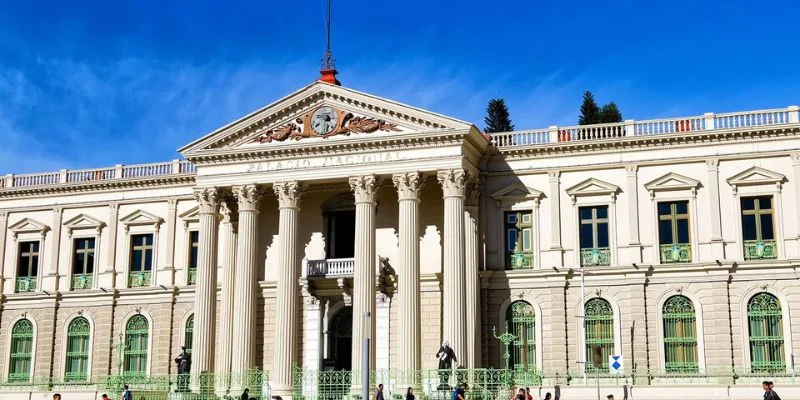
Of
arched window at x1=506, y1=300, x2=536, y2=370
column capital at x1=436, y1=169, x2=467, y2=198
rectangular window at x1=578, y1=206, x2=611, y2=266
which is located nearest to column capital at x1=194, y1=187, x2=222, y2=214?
column capital at x1=436, y1=169, x2=467, y2=198

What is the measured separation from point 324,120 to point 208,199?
5907 millimetres

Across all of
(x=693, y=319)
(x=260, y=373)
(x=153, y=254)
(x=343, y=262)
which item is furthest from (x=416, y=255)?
(x=153, y=254)

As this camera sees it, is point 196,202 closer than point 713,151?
No

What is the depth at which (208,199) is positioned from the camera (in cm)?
4253

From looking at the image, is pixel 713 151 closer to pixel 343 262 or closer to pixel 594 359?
pixel 594 359

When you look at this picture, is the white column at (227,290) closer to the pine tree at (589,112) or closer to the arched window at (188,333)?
the arched window at (188,333)

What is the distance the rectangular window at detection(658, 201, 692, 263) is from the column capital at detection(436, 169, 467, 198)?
7.73m

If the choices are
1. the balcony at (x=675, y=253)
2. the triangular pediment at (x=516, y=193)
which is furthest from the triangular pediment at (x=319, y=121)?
the balcony at (x=675, y=253)

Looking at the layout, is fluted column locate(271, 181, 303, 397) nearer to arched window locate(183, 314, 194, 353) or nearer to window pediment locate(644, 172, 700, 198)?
arched window locate(183, 314, 194, 353)

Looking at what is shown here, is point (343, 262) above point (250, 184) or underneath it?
underneath

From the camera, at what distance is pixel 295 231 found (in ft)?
136

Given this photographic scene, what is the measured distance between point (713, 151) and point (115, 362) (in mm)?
27247

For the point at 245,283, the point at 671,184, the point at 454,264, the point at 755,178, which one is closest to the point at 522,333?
the point at 454,264

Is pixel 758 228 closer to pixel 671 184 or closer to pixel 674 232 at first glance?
pixel 674 232
